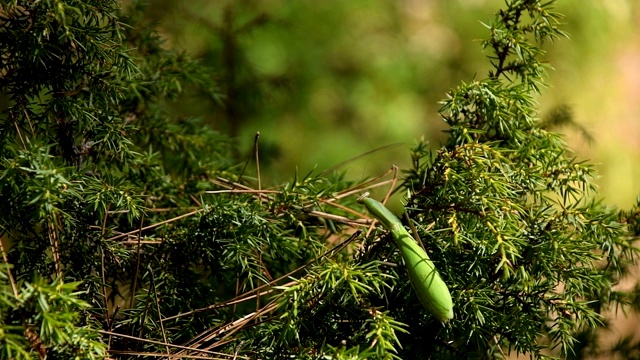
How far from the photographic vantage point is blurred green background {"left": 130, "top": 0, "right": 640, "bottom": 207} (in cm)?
144

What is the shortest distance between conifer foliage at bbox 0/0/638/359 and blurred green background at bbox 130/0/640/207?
66 centimetres

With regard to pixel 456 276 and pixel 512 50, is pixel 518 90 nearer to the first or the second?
pixel 512 50

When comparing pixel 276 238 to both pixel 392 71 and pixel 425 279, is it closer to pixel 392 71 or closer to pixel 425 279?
pixel 425 279

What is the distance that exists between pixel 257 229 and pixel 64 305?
0.19m

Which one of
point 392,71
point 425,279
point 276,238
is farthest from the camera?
point 392,71

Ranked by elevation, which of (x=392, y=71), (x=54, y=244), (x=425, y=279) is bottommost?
(x=54, y=244)

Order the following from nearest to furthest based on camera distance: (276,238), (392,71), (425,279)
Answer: (425,279)
(276,238)
(392,71)

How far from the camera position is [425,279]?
1.64ft

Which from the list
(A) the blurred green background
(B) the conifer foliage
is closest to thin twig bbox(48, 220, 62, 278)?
(B) the conifer foliage

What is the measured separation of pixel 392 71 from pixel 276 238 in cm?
102

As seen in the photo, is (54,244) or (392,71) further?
(392,71)

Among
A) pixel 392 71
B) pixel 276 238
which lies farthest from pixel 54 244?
pixel 392 71

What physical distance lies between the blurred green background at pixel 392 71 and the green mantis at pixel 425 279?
2.61 ft

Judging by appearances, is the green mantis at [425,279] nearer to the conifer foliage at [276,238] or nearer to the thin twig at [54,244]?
the conifer foliage at [276,238]
